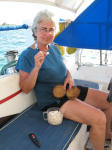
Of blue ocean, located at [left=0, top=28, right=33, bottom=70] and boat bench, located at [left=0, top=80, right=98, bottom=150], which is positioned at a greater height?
blue ocean, located at [left=0, top=28, right=33, bottom=70]

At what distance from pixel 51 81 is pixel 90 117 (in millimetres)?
446

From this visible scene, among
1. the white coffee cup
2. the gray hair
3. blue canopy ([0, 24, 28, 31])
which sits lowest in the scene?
the white coffee cup

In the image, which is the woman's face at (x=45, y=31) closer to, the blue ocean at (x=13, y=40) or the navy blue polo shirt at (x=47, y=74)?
the navy blue polo shirt at (x=47, y=74)

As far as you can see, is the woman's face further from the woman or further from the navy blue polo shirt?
the navy blue polo shirt

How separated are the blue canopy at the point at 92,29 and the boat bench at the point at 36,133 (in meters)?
1.08

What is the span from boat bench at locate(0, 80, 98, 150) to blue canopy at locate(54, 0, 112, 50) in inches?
42.4

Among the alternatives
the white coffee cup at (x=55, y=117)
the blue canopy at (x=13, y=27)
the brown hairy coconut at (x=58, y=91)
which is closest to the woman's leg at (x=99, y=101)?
the brown hairy coconut at (x=58, y=91)

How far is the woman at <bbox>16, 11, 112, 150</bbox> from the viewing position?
4.39ft

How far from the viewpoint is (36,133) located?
1.30m

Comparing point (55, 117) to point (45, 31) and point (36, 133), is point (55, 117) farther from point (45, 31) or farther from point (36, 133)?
point (45, 31)

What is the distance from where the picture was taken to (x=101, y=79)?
2262 millimetres

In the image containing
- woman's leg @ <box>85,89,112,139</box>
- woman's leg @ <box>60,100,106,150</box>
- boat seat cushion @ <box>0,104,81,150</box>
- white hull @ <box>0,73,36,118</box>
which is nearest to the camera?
boat seat cushion @ <box>0,104,81,150</box>

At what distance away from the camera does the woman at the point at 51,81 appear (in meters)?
1.34

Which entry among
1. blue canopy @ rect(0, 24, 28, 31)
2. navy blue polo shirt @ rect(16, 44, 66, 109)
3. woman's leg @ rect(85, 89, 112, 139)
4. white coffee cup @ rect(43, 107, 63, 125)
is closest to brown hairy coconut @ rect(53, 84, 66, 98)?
navy blue polo shirt @ rect(16, 44, 66, 109)
